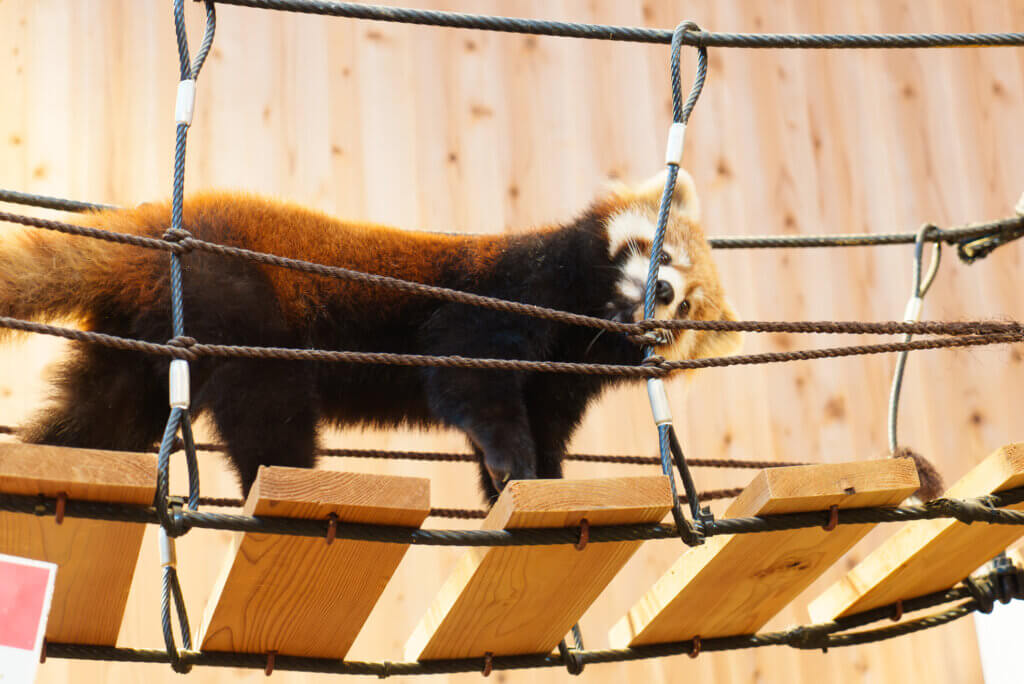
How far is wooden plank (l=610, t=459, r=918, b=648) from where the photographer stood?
1.29 m

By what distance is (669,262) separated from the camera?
2246mm

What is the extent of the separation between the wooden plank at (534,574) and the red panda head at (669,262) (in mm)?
761

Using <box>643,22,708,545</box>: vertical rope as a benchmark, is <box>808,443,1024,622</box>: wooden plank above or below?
Result: below

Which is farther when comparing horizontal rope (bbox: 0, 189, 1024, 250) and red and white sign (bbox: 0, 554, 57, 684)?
horizontal rope (bbox: 0, 189, 1024, 250)

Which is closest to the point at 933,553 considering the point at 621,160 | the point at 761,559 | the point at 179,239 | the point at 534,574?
the point at 761,559

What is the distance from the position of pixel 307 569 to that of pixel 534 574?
30 centimetres

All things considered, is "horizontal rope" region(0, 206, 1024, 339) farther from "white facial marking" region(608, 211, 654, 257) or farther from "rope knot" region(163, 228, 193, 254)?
"white facial marking" region(608, 211, 654, 257)

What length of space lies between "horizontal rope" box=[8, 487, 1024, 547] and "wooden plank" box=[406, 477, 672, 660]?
0.02 meters

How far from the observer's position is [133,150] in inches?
117

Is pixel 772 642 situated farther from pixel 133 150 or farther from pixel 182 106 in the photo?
pixel 133 150

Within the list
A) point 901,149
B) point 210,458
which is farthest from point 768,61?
point 210,458

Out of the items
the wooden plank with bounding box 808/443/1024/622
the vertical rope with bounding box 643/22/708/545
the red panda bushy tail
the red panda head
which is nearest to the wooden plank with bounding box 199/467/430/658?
the vertical rope with bounding box 643/22/708/545

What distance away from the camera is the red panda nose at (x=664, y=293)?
2119 millimetres

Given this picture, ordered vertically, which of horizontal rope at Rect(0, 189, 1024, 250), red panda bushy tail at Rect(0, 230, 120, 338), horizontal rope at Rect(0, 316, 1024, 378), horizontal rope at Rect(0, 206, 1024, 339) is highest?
horizontal rope at Rect(0, 189, 1024, 250)
